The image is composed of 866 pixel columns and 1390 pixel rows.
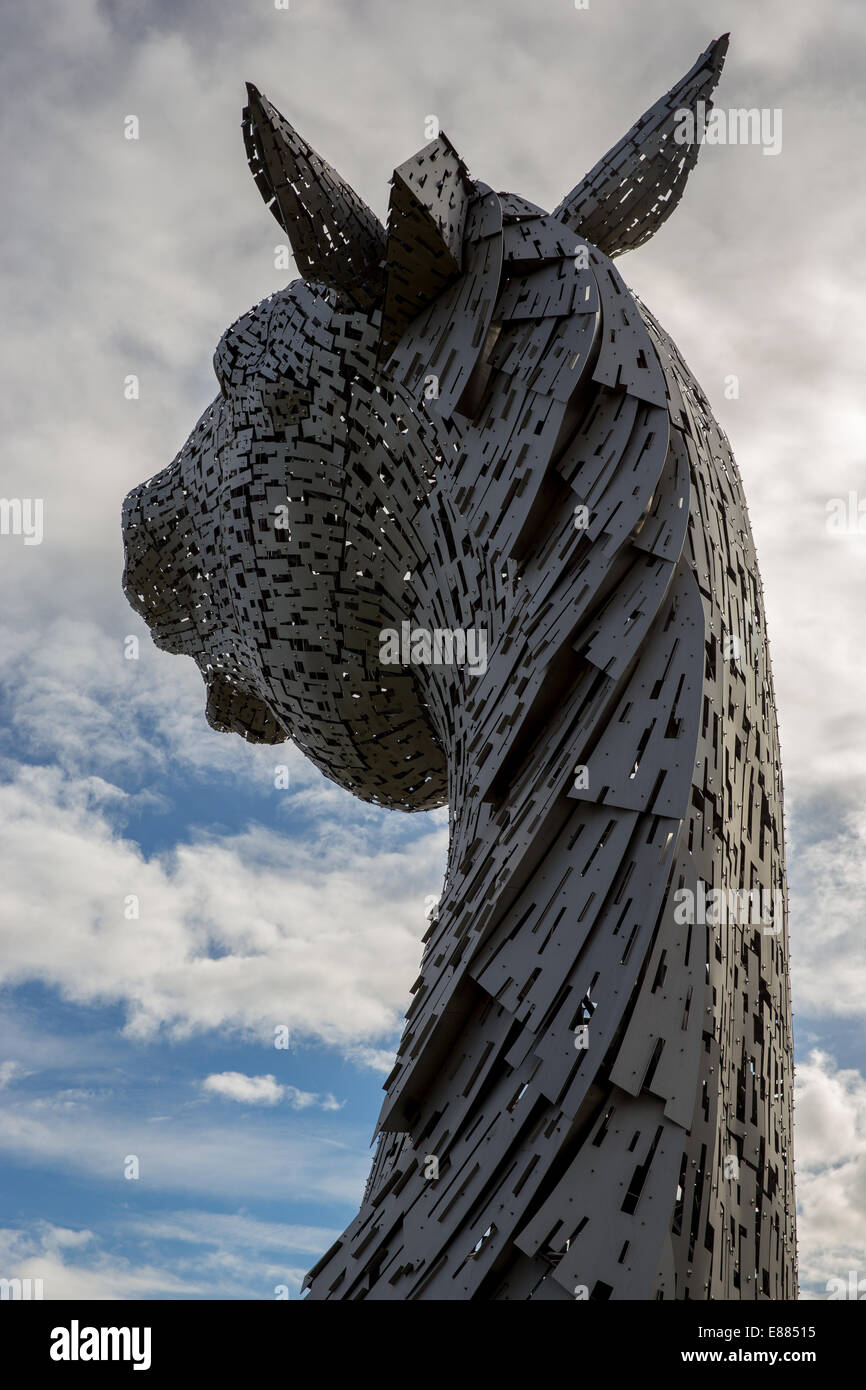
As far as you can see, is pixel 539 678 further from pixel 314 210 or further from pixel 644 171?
pixel 644 171

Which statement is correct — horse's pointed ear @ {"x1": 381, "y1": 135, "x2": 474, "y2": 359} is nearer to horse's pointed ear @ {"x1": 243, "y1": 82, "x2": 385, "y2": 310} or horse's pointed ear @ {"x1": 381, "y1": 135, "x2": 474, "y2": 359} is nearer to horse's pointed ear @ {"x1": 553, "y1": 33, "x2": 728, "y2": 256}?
horse's pointed ear @ {"x1": 243, "y1": 82, "x2": 385, "y2": 310}

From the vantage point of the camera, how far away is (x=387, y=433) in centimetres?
691

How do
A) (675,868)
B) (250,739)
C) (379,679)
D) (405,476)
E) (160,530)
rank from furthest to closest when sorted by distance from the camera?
1. (250,739)
2. (160,530)
3. (379,679)
4. (405,476)
5. (675,868)

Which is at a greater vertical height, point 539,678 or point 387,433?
point 387,433

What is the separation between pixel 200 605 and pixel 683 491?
472 centimetres

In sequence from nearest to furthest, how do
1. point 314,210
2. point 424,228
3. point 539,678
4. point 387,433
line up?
point 539,678
point 424,228
point 314,210
point 387,433

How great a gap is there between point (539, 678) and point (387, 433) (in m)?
2.33

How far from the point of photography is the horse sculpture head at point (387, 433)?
6031mm

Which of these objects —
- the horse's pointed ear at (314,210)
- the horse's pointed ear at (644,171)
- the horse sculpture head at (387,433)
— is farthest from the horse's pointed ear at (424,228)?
the horse's pointed ear at (644,171)

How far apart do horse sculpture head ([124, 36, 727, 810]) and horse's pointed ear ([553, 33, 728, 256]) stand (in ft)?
0.04

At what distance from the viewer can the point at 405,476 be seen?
6.86 metres

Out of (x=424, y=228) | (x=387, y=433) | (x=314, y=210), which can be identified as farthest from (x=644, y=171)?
(x=387, y=433)
